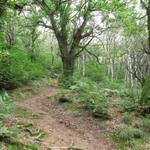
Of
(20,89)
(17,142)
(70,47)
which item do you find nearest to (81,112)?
(20,89)

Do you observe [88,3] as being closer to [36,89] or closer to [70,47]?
[70,47]

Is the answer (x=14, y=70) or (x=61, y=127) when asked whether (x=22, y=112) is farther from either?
(x=14, y=70)

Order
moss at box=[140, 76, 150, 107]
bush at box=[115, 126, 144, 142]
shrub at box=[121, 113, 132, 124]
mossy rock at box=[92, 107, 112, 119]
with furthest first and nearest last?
moss at box=[140, 76, 150, 107] < mossy rock at box=[92, 107, 112, 119] < shrub at box=[121, 113, 132, 124] < bush at box=[115, 126, 144, 142]

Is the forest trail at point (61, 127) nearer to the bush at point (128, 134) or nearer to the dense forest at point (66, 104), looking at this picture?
the dense forest at point (66, 104)

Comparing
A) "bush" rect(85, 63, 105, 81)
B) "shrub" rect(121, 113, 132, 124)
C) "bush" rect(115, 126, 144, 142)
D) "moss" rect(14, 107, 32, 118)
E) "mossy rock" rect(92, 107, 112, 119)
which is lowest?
"bush" rect(115, 126, 144, 142)

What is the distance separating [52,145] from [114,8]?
38.0ft

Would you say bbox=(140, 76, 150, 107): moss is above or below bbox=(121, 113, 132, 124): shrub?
above

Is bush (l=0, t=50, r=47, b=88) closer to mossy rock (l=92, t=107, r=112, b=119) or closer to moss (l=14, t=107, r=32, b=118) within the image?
moss (l=14, t=107, r=32, b=118)

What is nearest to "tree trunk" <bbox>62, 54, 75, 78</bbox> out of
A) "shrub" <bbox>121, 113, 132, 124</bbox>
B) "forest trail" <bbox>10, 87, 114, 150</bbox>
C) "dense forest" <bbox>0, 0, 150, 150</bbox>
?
"dense forest" <bbox>0, 0, 150, 150</bbox>

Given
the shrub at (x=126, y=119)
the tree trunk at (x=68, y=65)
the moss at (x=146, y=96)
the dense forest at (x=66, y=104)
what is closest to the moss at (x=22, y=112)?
the dense forest at (x=66, y=104)

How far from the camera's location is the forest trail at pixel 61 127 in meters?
7.13

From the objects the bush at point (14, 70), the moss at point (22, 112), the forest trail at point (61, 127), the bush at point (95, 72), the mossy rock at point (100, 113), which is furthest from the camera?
the bush at point (95, 72)

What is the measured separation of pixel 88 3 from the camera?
1631 cm

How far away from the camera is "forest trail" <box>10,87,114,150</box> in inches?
281
